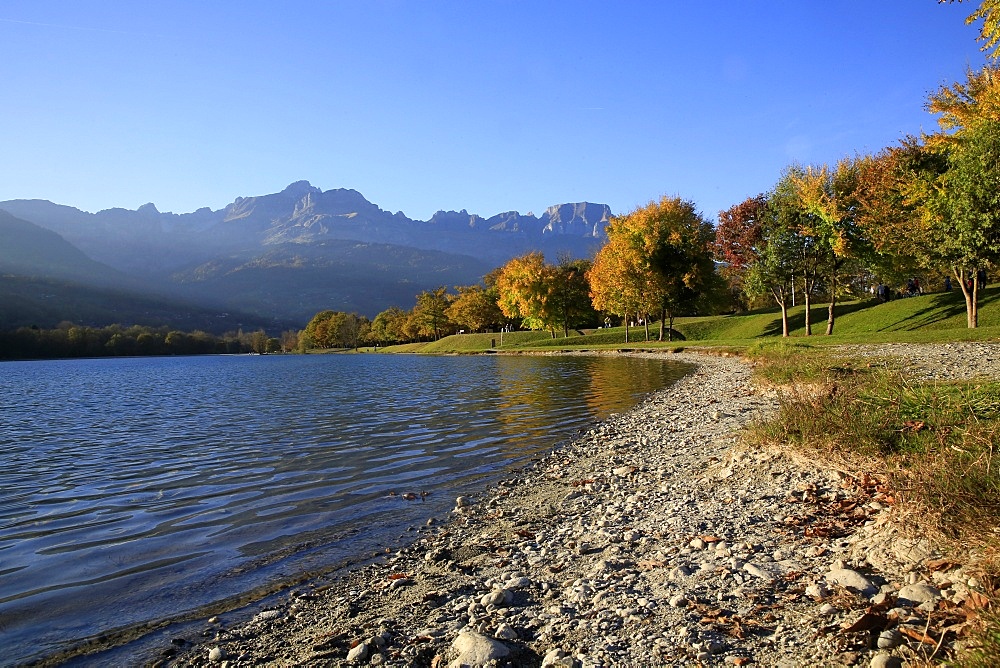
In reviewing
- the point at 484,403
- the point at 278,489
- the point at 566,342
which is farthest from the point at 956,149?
the point at 566,342

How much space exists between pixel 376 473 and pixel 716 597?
951 centimetres

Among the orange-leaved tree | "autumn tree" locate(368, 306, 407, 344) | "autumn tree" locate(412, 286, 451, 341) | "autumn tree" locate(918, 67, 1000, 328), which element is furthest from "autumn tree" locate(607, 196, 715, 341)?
"autumn tree" locate(368, 306, 407, 344)

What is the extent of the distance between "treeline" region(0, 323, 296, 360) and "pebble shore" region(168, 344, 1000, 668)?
18805 centimetres

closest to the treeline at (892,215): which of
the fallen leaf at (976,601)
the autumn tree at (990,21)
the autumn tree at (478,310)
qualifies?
the autumn tree at (990,21)

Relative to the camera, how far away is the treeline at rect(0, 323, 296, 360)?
151000 mm

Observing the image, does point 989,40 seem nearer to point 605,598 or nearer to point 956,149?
point 605,598

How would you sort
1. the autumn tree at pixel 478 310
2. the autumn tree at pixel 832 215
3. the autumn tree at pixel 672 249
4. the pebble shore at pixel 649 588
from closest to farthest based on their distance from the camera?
the pebble shore at pixel 649 588
the autumn tree at pixel 832 215
the autumn tree at pixel 672 249
the autumn tree at pixel 478 310

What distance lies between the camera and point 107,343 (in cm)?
16775

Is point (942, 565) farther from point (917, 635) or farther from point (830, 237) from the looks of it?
point (830, 237)

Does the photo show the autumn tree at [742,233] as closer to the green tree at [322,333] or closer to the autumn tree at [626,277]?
the autumn tree at [626,277]

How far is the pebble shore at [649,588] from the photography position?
15.5 ft

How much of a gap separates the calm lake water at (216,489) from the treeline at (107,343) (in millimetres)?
158001

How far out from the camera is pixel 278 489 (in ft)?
41.1

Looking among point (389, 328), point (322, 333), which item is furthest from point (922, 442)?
point (322, 333)
